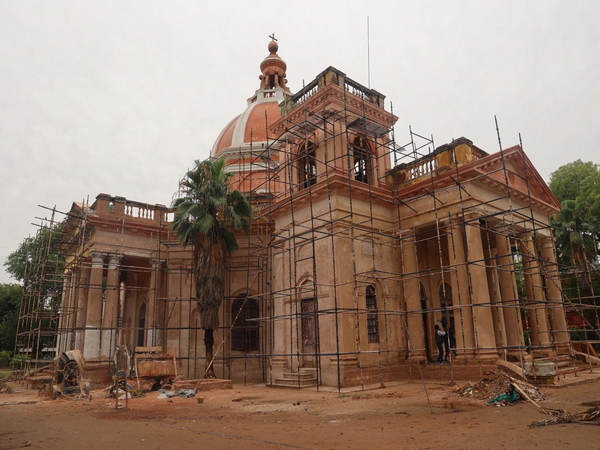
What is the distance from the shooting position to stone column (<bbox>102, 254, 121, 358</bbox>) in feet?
63.1

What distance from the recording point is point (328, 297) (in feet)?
52.5

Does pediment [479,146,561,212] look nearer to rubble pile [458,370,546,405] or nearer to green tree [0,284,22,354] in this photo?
rubble pile [458,370,546,405]

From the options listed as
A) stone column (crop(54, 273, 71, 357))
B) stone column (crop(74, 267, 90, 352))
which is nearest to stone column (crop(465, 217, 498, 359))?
stone column (crop(74, 267, 90, 352))

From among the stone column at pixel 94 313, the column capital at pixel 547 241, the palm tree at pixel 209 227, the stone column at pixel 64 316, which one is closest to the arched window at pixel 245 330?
the palm tree at pixel 209 227

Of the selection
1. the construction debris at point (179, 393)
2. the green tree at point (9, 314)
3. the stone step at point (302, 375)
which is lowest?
the construction debris at point (179, 393)

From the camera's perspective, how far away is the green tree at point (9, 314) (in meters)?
37.0

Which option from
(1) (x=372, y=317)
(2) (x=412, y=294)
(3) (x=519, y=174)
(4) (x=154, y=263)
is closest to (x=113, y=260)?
(4) (x=154, y=263)

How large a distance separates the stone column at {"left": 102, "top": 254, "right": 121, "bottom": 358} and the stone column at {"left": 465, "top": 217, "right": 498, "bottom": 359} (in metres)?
14.0

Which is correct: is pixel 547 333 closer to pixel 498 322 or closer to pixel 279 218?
pixel 498 322

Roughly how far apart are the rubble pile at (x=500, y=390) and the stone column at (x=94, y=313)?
47.1 feet

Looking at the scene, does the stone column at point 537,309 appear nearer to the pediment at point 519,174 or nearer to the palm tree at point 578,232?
the pediment at point 519,174

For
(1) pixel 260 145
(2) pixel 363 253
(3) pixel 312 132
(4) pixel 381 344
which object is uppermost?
(1) pixel 260 145

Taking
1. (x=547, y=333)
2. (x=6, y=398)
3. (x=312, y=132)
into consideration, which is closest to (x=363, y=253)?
(x=312, y=132)

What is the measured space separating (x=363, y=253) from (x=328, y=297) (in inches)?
89.8
